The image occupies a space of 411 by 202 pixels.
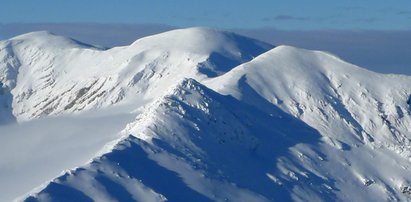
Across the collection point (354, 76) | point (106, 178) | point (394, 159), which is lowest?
point (106, 178)

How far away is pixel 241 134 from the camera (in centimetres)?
16038

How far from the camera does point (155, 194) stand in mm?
132125

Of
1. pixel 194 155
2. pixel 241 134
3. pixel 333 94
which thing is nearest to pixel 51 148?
pixel 241 134

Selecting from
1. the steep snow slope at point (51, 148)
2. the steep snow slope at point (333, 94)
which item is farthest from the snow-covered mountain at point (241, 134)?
the steep snow slope at point (51, 148)

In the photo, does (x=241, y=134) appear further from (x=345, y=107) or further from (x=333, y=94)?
(x=333, y=94)

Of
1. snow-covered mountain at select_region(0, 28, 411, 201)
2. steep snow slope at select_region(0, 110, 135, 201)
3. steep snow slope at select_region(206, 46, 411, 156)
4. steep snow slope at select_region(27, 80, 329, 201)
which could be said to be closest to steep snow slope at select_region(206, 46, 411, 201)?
steep snow slope at select_region(206, 46, 411, 156)

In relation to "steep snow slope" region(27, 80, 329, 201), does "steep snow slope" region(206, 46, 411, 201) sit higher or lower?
higher

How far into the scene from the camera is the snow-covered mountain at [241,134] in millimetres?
136750

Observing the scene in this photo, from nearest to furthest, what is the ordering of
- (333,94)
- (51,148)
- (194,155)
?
(194,155) < (51,148) < (333,94)

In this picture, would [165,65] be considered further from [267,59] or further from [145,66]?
[267,59]

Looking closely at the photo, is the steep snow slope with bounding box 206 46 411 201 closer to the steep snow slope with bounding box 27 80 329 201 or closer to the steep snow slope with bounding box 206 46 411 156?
the steep snow slope with bounding box 206 46 411 156

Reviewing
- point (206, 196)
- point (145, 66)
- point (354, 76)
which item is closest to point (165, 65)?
point (145, 66)

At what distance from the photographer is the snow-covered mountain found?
137 metres

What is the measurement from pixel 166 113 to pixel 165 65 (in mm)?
40820
